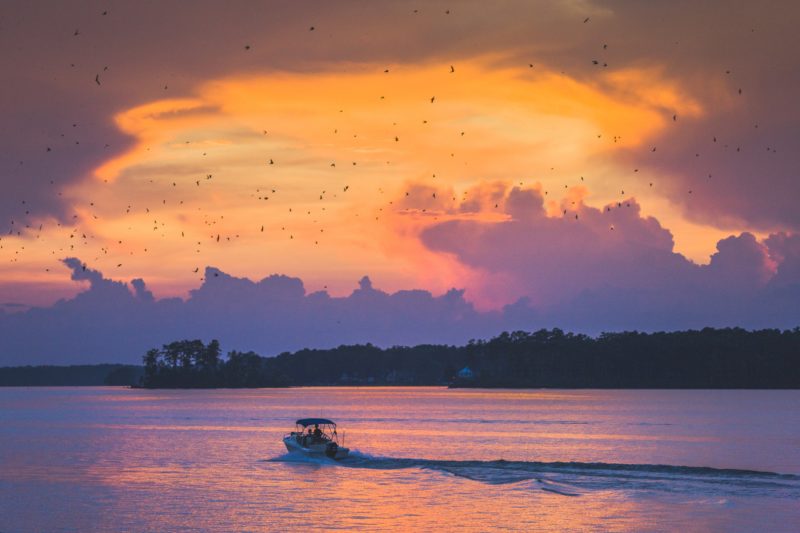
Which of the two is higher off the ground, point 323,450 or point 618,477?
point 323,450

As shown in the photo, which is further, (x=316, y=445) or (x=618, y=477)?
(x=316, y=445)

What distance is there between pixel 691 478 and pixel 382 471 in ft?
69.0

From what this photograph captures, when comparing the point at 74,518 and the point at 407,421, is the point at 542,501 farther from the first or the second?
the point at 407,421

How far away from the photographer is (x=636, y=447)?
9488 cm

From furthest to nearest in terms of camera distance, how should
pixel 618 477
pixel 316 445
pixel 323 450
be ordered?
pixel 316 445 → pixel 323 450 → pixel 618 477

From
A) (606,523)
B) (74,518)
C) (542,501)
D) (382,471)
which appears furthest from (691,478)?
(74,518)

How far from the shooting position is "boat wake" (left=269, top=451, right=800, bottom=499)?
59469 millimetres

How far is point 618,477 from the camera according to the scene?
6412 cm

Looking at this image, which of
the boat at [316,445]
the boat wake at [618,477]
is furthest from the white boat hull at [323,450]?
the boat wake at [618,477]

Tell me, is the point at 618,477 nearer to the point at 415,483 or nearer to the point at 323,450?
the point at 415,483

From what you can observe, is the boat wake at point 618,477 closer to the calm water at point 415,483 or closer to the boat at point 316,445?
the calm water at point 415,483

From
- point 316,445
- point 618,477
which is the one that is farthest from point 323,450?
point 618,477

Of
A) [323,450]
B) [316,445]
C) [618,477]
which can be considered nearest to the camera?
[618,477]

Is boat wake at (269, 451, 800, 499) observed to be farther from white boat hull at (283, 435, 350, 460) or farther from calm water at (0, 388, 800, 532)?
white boat hull at (283, 435, 350, 460)
